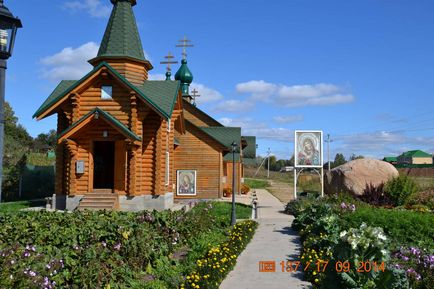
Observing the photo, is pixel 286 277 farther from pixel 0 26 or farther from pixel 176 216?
pixel 0 26

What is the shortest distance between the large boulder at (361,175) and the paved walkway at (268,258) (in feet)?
16.3

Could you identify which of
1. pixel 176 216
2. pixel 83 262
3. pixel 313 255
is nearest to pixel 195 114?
pixel 176 216

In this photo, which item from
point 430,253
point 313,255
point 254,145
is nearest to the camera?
point 430,253

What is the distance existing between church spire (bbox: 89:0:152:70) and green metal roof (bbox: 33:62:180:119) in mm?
1293

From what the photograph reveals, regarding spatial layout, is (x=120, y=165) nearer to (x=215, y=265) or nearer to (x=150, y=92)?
(x=150, y=92)

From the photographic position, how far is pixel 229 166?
33.9m

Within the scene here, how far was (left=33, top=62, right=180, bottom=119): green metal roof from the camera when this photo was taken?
16.8 m

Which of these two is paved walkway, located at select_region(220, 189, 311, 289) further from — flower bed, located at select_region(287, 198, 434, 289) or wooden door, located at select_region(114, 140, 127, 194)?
wooden door, located at select_region(114, 140, 127, 194)

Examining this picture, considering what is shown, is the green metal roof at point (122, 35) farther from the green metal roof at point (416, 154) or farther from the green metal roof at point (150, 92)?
the green metal roof at point (416, 154)

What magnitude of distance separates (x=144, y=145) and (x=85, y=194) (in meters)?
3.00

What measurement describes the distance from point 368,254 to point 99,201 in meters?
13.0

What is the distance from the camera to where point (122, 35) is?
19.5m

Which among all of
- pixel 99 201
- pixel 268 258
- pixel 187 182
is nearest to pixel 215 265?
pixel 268 258

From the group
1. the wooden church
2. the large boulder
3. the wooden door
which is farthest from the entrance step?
the large boulder
